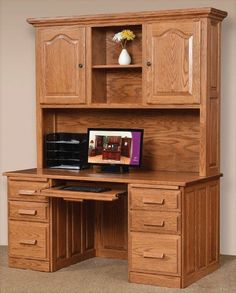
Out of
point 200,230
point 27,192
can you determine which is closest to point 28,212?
point 27,192

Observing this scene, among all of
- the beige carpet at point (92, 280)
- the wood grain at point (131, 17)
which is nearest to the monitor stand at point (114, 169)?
the beige carpet at point (92, 280)

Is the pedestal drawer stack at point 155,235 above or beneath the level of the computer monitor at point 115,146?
beneath

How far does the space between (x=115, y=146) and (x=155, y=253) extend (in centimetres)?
87

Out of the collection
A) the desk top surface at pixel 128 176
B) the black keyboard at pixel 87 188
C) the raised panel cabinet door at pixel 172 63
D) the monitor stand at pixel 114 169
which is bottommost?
the black keyboard at pixel 87 188

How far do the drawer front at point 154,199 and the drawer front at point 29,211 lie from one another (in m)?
0.68

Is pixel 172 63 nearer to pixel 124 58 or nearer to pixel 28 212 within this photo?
pixel 124 58

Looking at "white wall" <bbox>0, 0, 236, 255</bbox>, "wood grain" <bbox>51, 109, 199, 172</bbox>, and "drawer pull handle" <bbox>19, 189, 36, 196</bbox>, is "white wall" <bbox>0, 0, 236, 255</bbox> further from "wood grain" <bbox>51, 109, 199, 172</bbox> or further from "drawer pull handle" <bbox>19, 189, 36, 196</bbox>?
"drawer pull handle" <bbox>19, 189, 36, 196</bbox>

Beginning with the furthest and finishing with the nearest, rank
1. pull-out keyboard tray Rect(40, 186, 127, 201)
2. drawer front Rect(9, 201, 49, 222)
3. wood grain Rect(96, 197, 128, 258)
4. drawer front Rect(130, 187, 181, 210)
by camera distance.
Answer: wood grain Rect(96, 197, 128, 258) < drawer front Rect(9, 201, 49, 222) < pull-out keyboard tray Rect(40, 186, 127, 201) < drawer front Rect(130, 187, 181, 210)

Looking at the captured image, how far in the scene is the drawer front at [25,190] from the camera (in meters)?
5.22

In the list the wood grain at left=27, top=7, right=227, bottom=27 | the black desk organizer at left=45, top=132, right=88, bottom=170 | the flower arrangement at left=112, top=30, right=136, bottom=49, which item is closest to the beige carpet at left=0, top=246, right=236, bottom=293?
the black desk organizer at left=45, top=132, right=88, bottom=170

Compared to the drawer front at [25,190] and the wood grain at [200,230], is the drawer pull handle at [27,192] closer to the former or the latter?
the drawer front at [25,190]

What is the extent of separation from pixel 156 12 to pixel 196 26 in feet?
0.96

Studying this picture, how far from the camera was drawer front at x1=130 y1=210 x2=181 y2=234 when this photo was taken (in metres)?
4.75

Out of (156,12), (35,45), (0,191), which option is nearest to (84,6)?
(35,45)
